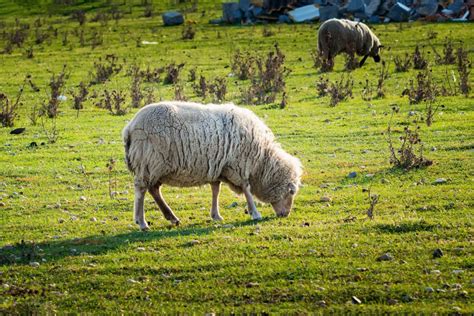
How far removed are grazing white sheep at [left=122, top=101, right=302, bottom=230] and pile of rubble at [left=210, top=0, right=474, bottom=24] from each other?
104 feet

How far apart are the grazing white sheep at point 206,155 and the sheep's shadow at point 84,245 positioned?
0.60 m

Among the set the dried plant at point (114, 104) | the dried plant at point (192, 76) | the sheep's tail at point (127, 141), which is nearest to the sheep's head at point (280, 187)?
the sheep's tail at point (127, 141)

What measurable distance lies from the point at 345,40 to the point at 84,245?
22841mm

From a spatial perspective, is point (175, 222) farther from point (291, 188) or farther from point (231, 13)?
point (231, 13)

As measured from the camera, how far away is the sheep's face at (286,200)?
1200 cm

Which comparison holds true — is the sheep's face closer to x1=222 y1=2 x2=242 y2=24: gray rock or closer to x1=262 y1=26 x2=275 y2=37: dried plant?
x1=262 y1=26 x2=275 y2=37: dried plant

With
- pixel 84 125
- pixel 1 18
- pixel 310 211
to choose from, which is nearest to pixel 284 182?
pixel 310 211

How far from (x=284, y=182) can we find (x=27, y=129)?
9943 millimetres

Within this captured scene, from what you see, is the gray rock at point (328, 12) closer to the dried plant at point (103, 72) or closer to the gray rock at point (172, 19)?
the gray rock at point (172, 19)

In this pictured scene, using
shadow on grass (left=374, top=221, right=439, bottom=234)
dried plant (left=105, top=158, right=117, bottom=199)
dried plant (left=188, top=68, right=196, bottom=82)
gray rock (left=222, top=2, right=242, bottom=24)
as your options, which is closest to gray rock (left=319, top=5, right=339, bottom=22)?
gray rock (left=222, top=2, right=242, bottom=24)

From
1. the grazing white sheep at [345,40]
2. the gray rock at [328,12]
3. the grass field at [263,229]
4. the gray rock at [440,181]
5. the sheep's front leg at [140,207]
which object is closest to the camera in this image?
the grass field at [263,229]

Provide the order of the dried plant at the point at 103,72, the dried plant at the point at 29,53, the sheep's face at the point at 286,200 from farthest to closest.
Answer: the dried plant at the point at 29,53, the dried plant at the point at 103,72, the sheep's face at the point at 286,200

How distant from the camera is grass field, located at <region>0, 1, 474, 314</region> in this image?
27.3 ft

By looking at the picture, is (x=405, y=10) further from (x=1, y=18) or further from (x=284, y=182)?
(x=284, y=182)
